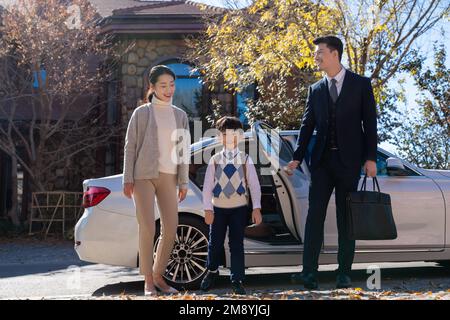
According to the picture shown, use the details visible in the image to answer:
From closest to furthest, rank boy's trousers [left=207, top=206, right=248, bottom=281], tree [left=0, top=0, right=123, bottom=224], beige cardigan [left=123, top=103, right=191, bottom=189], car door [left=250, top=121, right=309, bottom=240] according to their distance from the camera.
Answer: beige cardigan [left=123, top=103, right=191, bottom=189]
boy's trousers [left=207, top=206, right=248, bottom=281]
car door [left=250, top=121, right=309, bottom=240]
tree [left=0, top=0, right=123, bottom=224]

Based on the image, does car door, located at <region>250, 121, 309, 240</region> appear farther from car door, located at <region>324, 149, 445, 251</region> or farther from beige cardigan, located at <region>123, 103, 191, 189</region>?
beige cardigan, located at <region>123, 103, 191, 189</region>

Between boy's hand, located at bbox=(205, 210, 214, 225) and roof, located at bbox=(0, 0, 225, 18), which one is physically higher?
roof, located at bbox=(0, 0, 225, 18)

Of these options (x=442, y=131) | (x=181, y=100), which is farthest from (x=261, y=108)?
(x=442, y=131)

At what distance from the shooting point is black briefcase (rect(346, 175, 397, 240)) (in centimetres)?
584

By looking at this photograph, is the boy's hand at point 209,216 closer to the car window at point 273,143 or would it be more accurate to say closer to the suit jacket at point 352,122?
the suit jacket at point 352,122

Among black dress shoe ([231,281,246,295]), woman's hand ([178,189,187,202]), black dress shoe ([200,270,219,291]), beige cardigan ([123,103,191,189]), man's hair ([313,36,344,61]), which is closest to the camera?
beige cardigan ([123,103,191,189])

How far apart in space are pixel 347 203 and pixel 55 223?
1105 centimetres

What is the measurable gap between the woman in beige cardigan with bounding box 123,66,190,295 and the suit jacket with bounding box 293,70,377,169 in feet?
4.01

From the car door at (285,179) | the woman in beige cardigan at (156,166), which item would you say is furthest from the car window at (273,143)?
the woman in beige cardigan at (156,166)

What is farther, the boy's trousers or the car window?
the car window

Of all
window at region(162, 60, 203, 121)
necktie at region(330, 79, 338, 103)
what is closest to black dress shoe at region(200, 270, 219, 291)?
necktie at region(330, 79, 338, 103)

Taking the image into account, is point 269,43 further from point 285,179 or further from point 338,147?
point 338,147

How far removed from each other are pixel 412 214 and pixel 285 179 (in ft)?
4.52

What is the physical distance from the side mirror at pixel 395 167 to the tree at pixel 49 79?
10.1 meters
